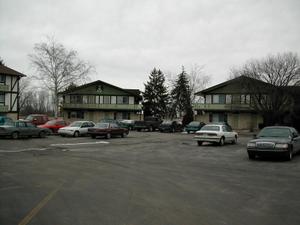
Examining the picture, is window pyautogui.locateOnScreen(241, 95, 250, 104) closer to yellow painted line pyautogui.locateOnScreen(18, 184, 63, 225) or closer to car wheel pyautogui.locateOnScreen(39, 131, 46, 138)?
car wheel pyautogui.locateOnScreen(39, 131, 46, 138)

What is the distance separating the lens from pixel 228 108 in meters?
Result: 55.3

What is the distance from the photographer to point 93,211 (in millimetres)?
6410

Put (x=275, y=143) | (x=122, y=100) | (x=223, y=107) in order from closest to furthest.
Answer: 1. (x=275, y=143)
2. (x=223, y=107)
3. (x=122, y=100)

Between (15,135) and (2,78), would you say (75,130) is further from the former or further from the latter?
(2,78)

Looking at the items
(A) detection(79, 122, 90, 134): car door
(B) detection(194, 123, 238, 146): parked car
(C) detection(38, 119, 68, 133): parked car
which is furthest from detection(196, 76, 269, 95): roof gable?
(C) detection(38, 119, 68, 133): parked car

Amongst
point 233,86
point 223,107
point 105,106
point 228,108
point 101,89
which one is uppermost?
point 101,89

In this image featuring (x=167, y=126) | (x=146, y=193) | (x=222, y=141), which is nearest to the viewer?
(x=146, y=193)

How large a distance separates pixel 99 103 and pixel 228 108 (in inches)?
988

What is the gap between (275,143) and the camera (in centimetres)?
1462

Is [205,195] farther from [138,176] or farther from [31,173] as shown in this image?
[31,173]

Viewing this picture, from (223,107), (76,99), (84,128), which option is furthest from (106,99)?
(84,128)

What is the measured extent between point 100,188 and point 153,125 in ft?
123

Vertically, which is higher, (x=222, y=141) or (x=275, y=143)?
(x=275, y=143)

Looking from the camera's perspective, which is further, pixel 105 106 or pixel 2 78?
pixel 105 106
